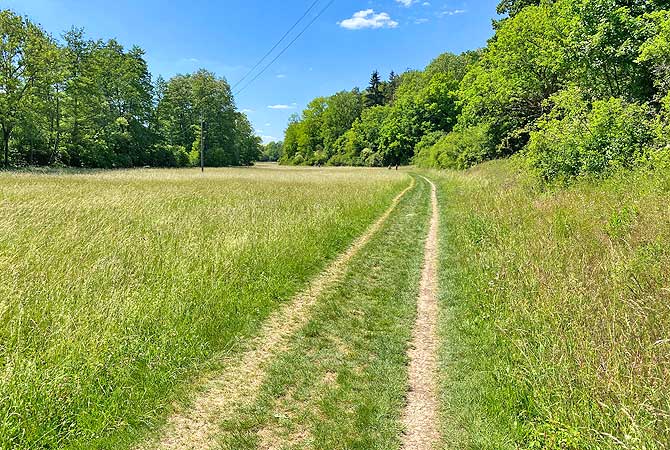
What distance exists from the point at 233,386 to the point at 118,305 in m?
1.98

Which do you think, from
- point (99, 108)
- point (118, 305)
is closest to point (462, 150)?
point (118, 305)

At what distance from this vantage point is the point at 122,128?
5259 centimetres

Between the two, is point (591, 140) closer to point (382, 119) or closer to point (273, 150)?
point (382, 119)

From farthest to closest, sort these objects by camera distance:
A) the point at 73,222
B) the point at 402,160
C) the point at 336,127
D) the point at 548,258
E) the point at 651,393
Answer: the point at 336,127, the point at 402,160, the point at 73,222, the point at 548,258, the point at 651,393

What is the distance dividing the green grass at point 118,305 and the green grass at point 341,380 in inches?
33.3

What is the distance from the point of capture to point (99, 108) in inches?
1863

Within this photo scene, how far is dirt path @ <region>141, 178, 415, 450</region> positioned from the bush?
9725 millimetres

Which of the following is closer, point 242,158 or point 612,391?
point 612,391

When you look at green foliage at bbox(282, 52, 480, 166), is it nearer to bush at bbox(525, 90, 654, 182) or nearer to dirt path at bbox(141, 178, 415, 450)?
bush at bbox(525, 90, 654, 182)

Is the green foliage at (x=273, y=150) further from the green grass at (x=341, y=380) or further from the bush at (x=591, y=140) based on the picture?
the green grass at (x=341, y=380)

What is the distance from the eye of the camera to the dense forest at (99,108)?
3288 cm

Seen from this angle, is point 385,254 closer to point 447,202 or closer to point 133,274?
point 133,274

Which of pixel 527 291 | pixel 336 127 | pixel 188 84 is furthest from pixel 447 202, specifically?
pixel 336 127

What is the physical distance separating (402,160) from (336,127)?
31.0m
